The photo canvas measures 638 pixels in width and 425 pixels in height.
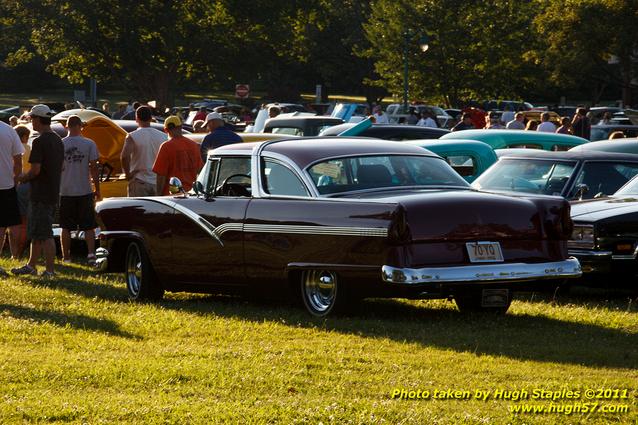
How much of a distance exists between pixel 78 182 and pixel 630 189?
6077 mm

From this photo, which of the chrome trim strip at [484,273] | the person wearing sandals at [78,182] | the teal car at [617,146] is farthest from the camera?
the teal car at [617,146]

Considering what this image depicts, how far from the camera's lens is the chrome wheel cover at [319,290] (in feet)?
35.8

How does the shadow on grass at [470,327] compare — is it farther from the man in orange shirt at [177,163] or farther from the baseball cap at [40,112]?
the man in orange shirt at [177,163]

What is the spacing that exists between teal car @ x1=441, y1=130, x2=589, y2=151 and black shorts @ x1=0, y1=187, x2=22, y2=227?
7.55 meters

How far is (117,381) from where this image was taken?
8.16 meters

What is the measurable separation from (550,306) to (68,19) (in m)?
47.1

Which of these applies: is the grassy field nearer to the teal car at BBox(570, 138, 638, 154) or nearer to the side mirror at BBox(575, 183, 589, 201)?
the side mirror at BBox(575, 183, 589, 201)

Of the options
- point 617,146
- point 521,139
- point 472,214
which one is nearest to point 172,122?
point 472,214

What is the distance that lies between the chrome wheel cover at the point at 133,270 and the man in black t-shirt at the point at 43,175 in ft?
6.08

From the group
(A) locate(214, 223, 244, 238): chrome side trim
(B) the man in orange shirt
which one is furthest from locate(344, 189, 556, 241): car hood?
(B) the man in orange shirt

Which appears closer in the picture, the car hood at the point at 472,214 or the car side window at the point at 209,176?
the car hood at the point at 472,214

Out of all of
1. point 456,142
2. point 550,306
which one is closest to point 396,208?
point 550,306

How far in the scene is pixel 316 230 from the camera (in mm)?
10703

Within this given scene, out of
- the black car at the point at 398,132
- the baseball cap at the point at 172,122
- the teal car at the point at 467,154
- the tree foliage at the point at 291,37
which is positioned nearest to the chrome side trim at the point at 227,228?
the baseball cap at the point at 172,122
